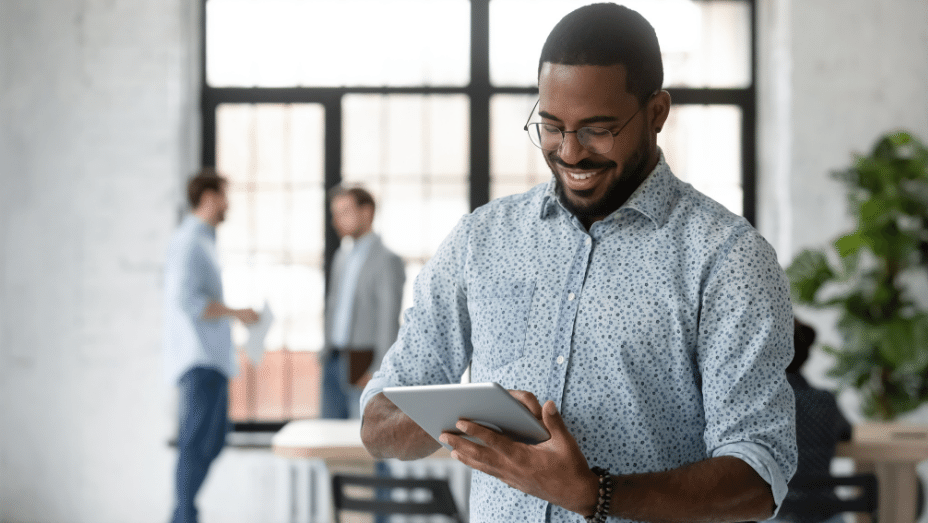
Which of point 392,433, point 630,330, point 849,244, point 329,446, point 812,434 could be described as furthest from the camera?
point 849,244

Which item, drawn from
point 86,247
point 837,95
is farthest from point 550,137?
point 86,247

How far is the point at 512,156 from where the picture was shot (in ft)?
15.4

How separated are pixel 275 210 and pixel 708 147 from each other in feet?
8.37

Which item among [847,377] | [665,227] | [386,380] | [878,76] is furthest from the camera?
[878,76]

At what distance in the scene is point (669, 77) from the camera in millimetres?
4660

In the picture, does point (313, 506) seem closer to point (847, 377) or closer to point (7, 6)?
point (847, 377)

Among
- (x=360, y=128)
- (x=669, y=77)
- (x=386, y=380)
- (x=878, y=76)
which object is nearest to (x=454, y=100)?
(x=360, y=128)

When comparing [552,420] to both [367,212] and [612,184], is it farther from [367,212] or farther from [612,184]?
[367,212]

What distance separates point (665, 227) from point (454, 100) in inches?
143

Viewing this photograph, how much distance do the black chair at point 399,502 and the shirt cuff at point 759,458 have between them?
1.34 m

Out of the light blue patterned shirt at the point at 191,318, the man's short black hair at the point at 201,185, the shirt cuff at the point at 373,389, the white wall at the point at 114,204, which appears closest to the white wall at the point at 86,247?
the white wall at the point at 114,204

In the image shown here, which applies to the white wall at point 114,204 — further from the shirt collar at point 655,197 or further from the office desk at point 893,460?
the shirt collar at point 655,197

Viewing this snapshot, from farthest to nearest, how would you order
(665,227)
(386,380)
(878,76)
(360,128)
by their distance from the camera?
(360,128)
(878,76)
(386,380)
(665,227)

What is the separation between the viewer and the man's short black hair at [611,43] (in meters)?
1.07
